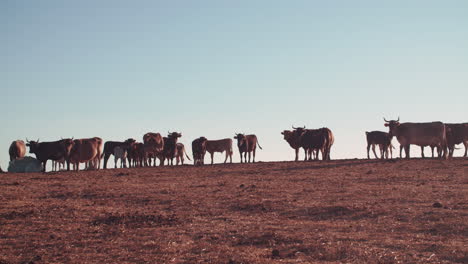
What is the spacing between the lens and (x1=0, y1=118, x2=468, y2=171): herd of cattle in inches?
1437

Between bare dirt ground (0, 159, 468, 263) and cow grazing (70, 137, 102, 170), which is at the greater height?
cow grazing (70, 137, 102, 170)

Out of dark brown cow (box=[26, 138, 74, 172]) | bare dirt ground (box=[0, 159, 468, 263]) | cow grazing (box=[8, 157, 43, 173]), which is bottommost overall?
bare dirt ground (box=[0, 159, 468, 263])

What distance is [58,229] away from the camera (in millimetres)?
15219

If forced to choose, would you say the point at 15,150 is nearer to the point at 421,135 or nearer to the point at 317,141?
the point at 317,141

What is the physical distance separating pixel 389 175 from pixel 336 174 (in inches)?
97.5

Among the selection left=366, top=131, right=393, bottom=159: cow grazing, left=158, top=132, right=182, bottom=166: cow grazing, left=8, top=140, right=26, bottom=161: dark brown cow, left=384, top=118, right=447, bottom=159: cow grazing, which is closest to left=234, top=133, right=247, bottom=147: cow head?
left=158, top=132, right=182, bottom=166: cow grazing

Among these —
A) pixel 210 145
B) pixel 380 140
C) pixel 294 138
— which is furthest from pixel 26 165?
pixel 380 140

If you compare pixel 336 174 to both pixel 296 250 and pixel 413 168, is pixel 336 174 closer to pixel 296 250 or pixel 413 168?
pixel 413 168

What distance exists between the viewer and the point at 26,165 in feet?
123

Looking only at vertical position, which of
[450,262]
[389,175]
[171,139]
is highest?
[171,139]

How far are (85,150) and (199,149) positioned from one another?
10138mm

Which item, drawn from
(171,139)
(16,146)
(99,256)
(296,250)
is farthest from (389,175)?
(16,146)

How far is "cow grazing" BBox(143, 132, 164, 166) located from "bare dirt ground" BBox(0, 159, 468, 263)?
1557 cm

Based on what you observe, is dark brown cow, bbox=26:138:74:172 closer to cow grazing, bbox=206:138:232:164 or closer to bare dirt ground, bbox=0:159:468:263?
bare dirt ground, bbox=0:159:468:263
